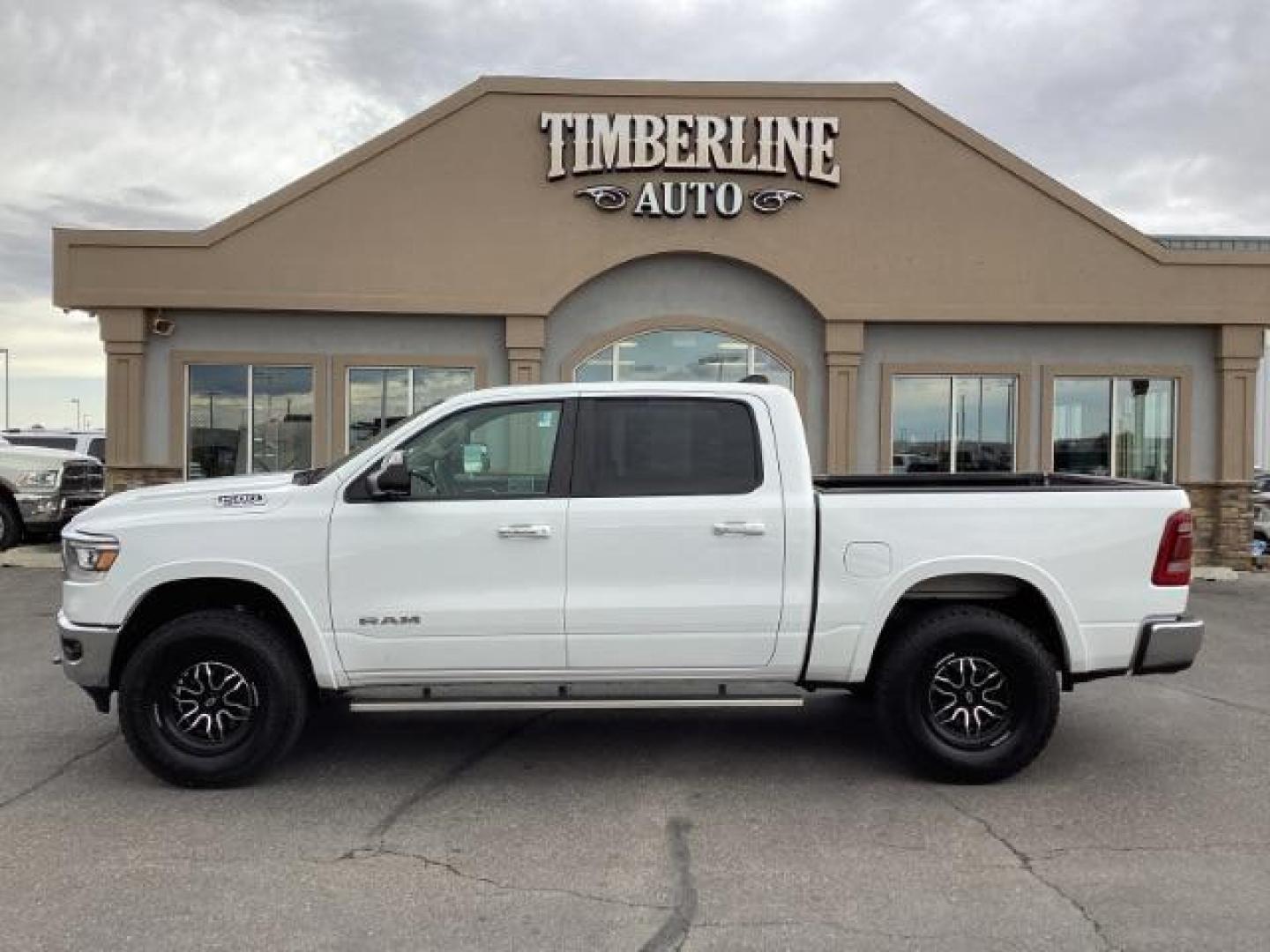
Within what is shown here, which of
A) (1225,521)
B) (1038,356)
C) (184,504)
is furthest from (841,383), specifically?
(184,504)

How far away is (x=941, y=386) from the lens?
14.6 m

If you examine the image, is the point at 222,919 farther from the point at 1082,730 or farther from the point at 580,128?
the point at 580,128

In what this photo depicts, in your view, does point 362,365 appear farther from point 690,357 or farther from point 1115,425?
point 1115,425

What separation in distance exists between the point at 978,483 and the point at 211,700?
421 centimetres

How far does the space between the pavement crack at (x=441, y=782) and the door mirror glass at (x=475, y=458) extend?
1.55m

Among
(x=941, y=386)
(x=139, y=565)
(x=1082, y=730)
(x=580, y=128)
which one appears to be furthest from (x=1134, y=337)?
(x=139, y=565)

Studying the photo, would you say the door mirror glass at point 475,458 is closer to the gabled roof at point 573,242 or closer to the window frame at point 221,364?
the gabled roof at point 573,242

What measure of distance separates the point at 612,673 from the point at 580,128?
407 inches

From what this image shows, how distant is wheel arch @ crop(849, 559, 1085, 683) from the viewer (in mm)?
5324

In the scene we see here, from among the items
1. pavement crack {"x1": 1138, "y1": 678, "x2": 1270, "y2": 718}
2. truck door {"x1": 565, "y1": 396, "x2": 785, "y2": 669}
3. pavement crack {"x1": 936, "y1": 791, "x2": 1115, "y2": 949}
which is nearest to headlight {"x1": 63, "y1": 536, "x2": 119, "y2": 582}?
truck door {"x1": 565, "y1": 396, "x2": 785, "y2": 669}

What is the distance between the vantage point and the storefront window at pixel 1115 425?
48.0 ft

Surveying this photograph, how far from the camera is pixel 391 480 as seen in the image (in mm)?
5066

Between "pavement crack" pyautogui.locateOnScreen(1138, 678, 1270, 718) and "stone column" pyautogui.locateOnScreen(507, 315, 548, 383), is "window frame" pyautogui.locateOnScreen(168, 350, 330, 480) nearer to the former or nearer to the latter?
"stone column" pyautogui.locateOnScreen(507, 315, 548, 383)

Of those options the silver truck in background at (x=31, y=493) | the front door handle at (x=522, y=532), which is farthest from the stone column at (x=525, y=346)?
the front door handle at (x=522, y=532)
